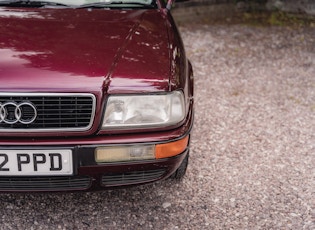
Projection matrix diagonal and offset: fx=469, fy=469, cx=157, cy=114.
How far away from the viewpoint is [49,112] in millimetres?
2090

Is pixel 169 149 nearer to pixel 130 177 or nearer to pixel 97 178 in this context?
pixel 130 177

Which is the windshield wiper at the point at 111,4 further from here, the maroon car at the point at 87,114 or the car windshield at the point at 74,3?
the maroon car at the point at 87,114

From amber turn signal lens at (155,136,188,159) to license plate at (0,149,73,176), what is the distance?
0.41 m

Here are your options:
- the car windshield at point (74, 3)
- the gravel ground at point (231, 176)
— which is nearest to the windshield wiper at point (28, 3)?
the car windshield at point (74, 3)

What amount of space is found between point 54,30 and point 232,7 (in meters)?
4.99

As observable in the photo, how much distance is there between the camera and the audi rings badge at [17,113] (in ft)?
6.75

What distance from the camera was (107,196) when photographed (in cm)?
280

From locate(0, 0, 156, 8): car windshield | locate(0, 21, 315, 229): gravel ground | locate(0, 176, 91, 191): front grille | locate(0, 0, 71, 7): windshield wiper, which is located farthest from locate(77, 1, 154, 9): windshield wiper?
locate(0, 176, 91, 191): front grille

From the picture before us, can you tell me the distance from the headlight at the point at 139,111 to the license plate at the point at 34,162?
9.3 inches

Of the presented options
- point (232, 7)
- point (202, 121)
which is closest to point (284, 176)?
point (202, 121)

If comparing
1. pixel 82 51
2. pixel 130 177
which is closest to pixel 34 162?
pixel 130 177

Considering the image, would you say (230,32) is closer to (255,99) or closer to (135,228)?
(255,99)

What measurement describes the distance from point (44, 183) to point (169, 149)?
0.61 meters

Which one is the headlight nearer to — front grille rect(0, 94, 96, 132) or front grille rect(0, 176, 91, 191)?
front grille rect(0, 94, 96, 132)
